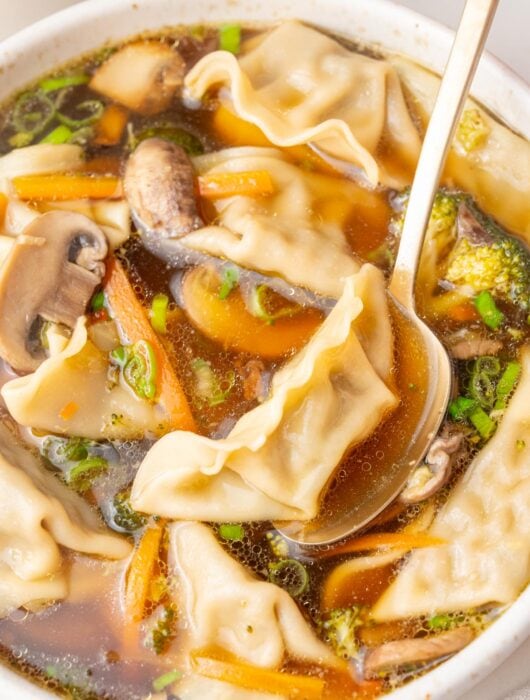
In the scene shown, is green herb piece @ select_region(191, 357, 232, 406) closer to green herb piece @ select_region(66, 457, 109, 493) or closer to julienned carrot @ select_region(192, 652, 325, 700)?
green herb piece @ select_region(66, 457, 109, 493)

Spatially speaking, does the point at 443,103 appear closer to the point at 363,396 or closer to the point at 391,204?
the point at 391,204

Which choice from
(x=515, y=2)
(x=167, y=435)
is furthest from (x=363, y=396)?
(x=515, y=2)

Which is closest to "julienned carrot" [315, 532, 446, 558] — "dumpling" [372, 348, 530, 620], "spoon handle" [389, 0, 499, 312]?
"dumpling" [372, 348, 530, 620]

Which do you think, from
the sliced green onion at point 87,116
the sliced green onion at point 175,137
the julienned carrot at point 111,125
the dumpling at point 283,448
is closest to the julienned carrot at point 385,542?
the dumpling at point 283,448

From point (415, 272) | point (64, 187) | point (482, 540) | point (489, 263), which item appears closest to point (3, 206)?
point (64, 187)

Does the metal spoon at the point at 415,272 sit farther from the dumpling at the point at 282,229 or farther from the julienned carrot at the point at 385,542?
the dumpling at the point at 282,229

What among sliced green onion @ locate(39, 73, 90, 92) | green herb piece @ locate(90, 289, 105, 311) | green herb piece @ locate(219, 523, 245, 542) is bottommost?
green herb piece @ locate(219, 523, 245, 542)
